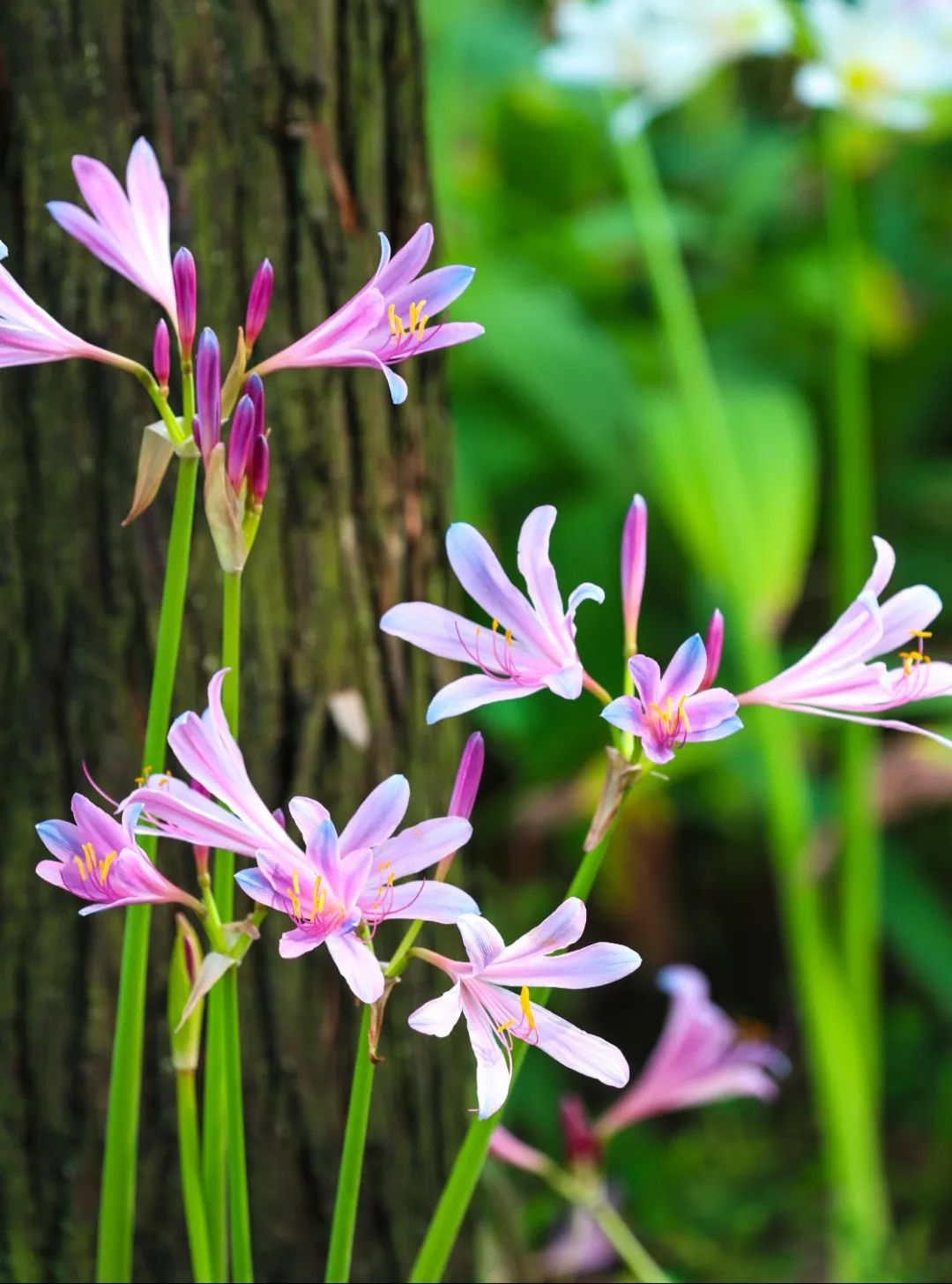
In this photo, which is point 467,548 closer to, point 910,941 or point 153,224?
point 153,224

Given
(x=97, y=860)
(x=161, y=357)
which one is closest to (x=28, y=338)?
Answer: (x=161, y=357)

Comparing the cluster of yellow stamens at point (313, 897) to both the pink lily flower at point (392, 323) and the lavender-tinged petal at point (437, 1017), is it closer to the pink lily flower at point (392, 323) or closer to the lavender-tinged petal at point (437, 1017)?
the lavender-tinged petal at point (437, 1017)

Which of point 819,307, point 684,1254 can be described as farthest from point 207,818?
point 819,307

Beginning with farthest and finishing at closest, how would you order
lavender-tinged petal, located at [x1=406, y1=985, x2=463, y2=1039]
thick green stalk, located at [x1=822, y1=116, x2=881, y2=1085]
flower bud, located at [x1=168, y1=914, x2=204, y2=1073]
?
thick green stalk, located at [x1=822, y1=116, x2=881, y2=1085]
flower bud, located at [x1=168, y1=914, x2=204, y2=1073]
lavender-tinged petal, located at [x1=406, y1=985, x2=463, y2=1039]

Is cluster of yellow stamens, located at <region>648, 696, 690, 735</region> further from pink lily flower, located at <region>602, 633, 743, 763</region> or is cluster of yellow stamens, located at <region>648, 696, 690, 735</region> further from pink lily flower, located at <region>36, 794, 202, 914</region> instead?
pink lily flower, located at <region>36, 794, 202, 914</region>

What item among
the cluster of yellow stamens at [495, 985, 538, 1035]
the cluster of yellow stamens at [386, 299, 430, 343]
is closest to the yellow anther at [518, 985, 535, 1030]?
the cluster of yellow stamens at [495, 985, 538, 1035]

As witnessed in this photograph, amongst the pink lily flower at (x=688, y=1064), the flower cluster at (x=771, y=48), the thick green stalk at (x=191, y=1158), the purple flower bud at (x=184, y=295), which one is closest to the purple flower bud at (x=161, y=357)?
the purple flower bud at (x=184, y=295)

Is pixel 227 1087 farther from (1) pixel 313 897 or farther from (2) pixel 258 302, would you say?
(2) pixel 258 302
